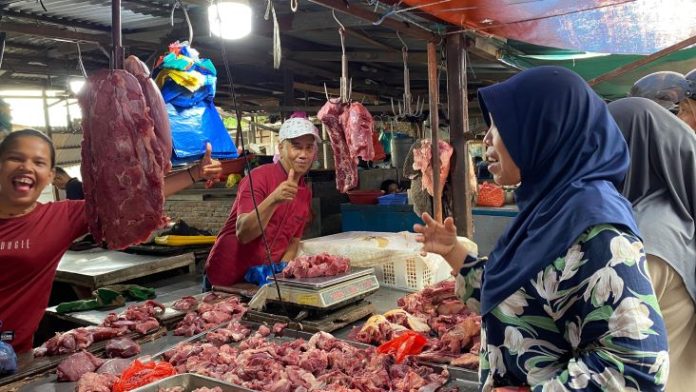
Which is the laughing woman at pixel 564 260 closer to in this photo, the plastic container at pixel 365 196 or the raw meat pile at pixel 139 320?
the raw meat pile at pixel 139 320

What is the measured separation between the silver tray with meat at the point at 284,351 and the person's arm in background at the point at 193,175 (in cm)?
99

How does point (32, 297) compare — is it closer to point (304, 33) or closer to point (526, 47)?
point (304, 33)

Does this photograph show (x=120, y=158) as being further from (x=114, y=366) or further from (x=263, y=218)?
(x=263, y=218)

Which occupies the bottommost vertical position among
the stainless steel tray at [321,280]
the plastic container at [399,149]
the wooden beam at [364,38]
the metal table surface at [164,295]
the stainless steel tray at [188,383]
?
the metal table surface at [164,295]

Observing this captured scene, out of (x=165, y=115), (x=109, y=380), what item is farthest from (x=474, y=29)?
(x=109, y=380)

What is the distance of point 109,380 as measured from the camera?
8.77ft

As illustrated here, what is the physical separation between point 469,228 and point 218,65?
571cm

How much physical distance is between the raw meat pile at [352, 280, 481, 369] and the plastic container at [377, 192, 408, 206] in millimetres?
4597

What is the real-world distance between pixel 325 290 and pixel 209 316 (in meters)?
0.89

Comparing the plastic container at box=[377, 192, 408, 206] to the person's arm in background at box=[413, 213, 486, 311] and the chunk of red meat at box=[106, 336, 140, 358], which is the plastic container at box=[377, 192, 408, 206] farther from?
the person's arm in background at box=[413, 213, 486, 311]

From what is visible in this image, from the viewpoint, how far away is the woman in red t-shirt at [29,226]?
2.95 metres

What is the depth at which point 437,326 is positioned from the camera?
10.8 feet

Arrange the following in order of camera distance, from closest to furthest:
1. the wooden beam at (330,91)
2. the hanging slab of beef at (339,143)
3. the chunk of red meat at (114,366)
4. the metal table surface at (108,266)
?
1. the chunk of red meat at (114,366)
2. the hanging slab of beef at (339,143)
3. the metal table surface at (108,266)
4. the wooden beam at (330,91)

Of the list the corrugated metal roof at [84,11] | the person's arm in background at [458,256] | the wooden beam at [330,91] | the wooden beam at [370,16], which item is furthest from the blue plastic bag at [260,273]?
the wooden beam at [330,91]
